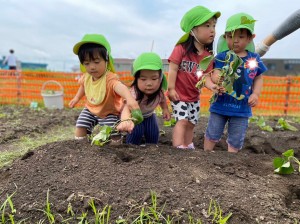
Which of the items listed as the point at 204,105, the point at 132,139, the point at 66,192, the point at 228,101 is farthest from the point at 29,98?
the point at 66,192

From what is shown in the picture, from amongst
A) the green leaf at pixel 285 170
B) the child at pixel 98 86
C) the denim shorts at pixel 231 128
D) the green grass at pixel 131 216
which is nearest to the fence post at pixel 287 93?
the denim shorts at pixel 231 128

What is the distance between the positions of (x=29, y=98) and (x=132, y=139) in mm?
7002

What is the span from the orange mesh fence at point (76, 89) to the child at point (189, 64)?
5.41m

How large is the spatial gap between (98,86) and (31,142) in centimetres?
170

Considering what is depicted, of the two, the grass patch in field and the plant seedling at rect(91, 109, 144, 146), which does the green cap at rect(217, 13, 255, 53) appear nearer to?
the plant seedling at rect(91, 109, 144, 146)

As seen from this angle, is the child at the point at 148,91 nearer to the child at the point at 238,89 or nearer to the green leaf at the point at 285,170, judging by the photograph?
the child at the point at 238,89

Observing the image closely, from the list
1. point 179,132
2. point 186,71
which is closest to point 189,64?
point 186,71

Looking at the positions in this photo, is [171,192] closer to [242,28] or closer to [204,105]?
[242,28]

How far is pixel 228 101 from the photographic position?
3.34 meters

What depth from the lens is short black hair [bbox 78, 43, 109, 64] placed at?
121 inches

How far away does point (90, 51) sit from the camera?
10.1 feet

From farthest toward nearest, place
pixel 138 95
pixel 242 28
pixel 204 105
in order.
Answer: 1. pixel 204 105
2. pixel 138 95
3. pixel 242 28

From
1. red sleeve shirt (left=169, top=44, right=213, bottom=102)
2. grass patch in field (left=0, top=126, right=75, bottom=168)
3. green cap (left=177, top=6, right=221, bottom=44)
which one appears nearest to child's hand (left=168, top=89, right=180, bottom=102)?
red sleeve shirt (left=169, top=44, right=213, bottom=102)

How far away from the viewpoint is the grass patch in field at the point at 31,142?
3.48m
